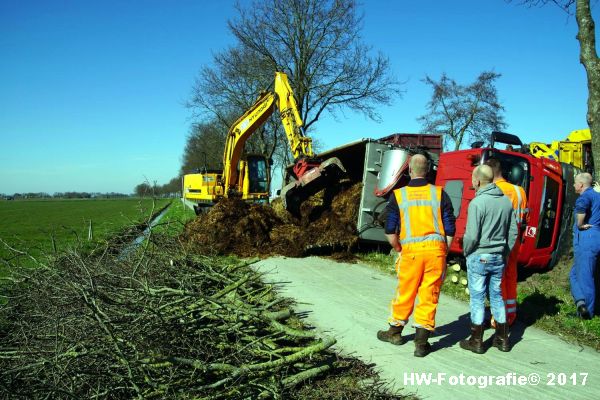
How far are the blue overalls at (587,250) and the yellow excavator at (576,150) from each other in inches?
307

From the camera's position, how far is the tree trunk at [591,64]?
24.2 ft

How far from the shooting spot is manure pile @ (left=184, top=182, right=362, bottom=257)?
1077 cm

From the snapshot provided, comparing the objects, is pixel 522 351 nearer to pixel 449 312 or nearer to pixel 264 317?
pixel 449 312

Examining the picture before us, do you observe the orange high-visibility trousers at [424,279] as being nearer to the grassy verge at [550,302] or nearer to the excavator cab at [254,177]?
the grassy verge at [550,302]

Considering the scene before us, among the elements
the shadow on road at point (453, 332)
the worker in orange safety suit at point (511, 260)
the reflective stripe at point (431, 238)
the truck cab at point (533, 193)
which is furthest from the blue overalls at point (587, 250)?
the reflective stripe at point (431, 238)

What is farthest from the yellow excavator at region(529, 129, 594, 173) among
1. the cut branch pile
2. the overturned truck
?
the cut branch pile

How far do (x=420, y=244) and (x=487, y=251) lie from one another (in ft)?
2.54

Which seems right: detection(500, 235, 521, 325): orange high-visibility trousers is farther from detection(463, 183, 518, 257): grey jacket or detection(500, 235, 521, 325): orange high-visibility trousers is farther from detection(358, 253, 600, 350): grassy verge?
detection(358, 253, 600, 350): grassy verge

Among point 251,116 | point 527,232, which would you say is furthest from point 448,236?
point 251,116

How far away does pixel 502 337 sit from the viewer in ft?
16.8

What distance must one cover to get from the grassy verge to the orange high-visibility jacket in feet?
7.32

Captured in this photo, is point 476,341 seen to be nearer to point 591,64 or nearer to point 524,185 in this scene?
point 524,185

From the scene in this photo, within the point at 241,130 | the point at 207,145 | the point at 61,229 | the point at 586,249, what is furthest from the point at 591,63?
the point at 207,145

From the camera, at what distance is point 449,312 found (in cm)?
657
